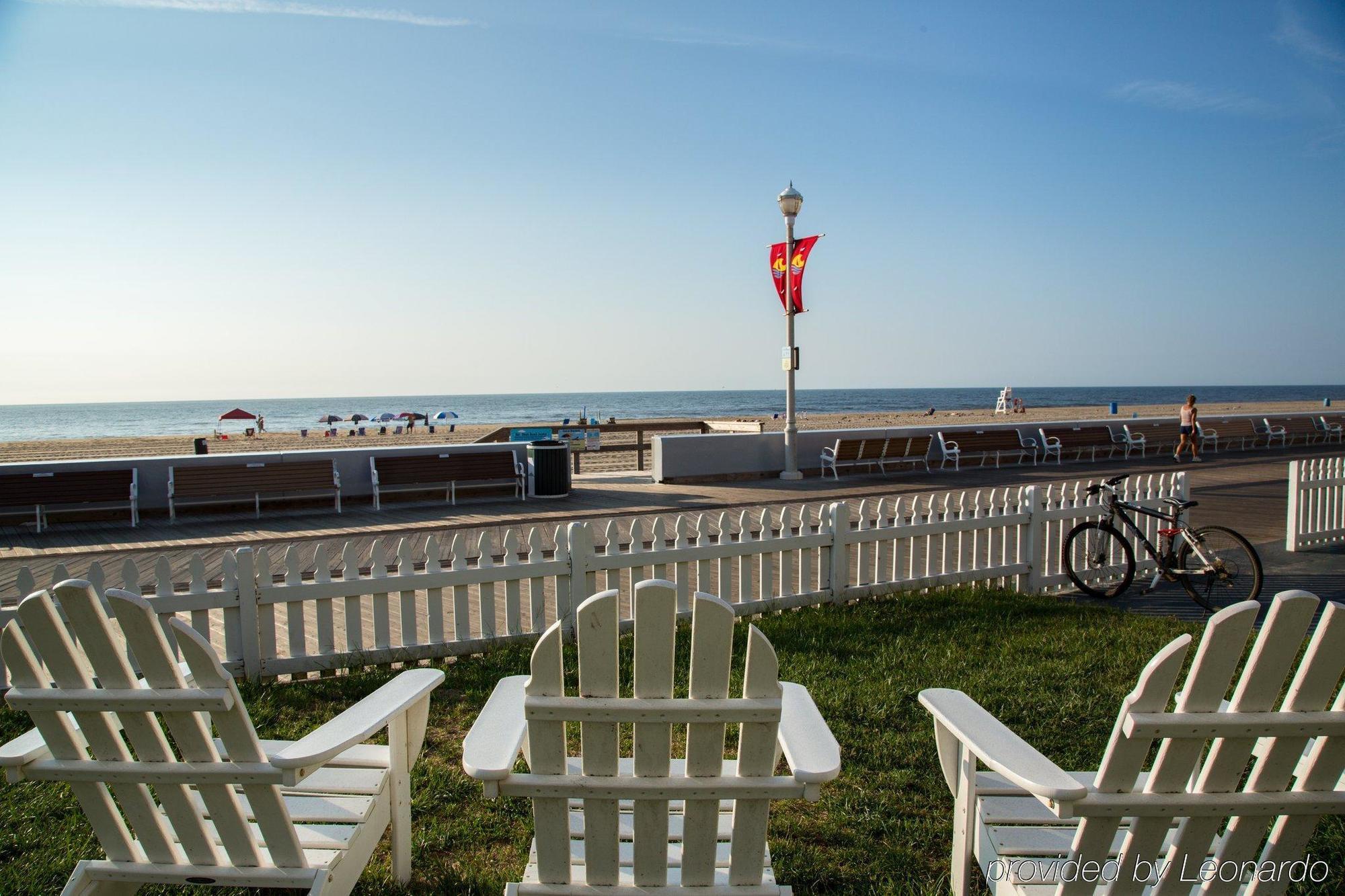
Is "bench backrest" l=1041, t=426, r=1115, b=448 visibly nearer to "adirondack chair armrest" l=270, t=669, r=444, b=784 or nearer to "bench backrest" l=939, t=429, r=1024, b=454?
"bench backrest" l=939, t=429, r=1024, b=454

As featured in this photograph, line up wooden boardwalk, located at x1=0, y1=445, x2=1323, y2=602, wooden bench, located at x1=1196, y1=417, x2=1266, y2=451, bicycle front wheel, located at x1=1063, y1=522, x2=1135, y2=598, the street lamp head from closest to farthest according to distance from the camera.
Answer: bicycle front wheel, located at x1=1063, y1=522, x2=1135, y2=598, wooden boardwalk, located at x1=0, y1=445, x2=1323, y2=602, the street lamp head, wooden bench, located at x1=1196, y1=417, x2=1266, y2=451

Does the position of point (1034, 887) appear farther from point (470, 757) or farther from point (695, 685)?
point (470, 757)

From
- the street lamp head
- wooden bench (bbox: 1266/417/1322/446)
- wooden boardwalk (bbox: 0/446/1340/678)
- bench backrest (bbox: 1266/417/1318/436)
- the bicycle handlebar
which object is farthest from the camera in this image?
bench backrest (bbox: 1266/417/1318/436)

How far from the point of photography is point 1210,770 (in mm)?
1906

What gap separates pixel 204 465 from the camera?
1148 cm

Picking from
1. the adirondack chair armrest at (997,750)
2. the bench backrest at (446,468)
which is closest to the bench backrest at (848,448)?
the bench backrest at (446,468)

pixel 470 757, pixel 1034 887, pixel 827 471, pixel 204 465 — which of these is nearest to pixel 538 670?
pixel 470 757

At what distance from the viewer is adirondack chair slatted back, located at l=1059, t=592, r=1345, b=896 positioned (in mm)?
1767

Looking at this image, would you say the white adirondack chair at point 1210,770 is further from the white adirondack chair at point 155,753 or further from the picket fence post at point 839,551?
the picket fence post at point 839,551

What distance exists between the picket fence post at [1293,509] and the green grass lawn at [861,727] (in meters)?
3.83

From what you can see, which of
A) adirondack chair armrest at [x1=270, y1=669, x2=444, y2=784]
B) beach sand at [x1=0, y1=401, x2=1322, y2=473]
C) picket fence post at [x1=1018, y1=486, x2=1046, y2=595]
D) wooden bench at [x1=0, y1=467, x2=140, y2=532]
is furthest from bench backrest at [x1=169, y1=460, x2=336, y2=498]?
adirondack chair armrest at [x1=270, y1=669, x2=444, y2=784]

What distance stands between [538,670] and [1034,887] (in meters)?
1.41

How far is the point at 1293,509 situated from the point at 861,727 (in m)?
7.24

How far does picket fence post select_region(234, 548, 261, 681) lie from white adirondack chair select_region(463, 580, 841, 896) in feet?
10.8
